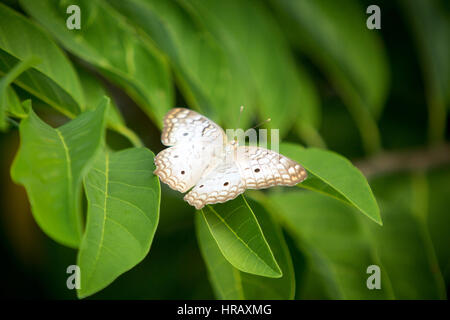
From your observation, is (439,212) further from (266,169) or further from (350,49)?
(266,169)

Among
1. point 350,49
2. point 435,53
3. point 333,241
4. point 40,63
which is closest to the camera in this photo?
point 40,63

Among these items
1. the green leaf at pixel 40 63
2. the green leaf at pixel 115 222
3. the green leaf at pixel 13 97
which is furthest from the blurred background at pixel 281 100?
the green leaf at pixel 115 222

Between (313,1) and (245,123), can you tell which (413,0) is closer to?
(313,1)

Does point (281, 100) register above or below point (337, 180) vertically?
above

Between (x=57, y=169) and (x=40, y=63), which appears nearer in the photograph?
(x=57, y=169)

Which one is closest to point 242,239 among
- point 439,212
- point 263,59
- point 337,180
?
point 337,180

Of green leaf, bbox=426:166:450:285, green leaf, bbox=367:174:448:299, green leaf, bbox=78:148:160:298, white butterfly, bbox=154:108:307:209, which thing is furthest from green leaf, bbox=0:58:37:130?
green leaf, bbox=426:166:450:285

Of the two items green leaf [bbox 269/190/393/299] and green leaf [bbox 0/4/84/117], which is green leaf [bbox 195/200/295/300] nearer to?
green leaf [bbox 269/190/393/299]

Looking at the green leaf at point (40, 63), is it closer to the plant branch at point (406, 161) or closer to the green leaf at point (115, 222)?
the green leaf at point (115, 222)
